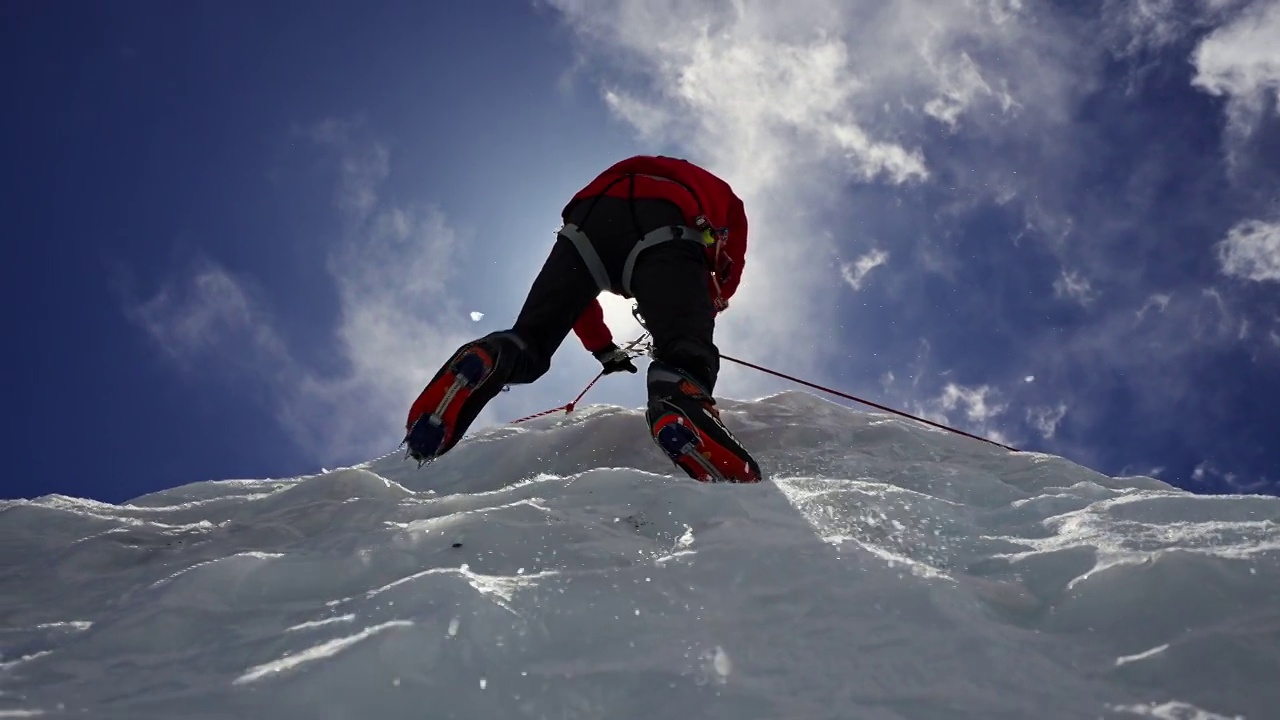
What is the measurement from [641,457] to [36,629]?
12.0 ft

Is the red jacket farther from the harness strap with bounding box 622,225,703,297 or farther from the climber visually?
the harness strap with bounding box 622,225,703,297

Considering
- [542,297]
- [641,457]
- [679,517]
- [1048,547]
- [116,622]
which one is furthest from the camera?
[641,457]

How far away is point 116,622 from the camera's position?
7.04ft

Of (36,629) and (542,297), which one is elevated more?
(542,297)

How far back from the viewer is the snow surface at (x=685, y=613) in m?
1.63

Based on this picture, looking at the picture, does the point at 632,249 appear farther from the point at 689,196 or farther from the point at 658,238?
the point at 689,196

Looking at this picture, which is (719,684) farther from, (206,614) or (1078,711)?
(206,614)

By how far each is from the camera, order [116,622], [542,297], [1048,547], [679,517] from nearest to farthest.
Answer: [116,622] → [1048,547] → [679,517] → [542,297]

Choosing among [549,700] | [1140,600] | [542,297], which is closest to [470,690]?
[549,700]

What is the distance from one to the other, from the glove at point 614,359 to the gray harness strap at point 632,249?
30.7 inches

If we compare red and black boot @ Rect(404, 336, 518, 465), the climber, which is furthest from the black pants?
red and black boot @ Rect(404, 336, 518, 465)

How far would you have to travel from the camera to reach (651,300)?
4590 mm

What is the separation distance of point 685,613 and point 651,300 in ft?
9.14

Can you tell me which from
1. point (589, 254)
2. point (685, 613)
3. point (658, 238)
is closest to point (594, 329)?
point (589, 254)
